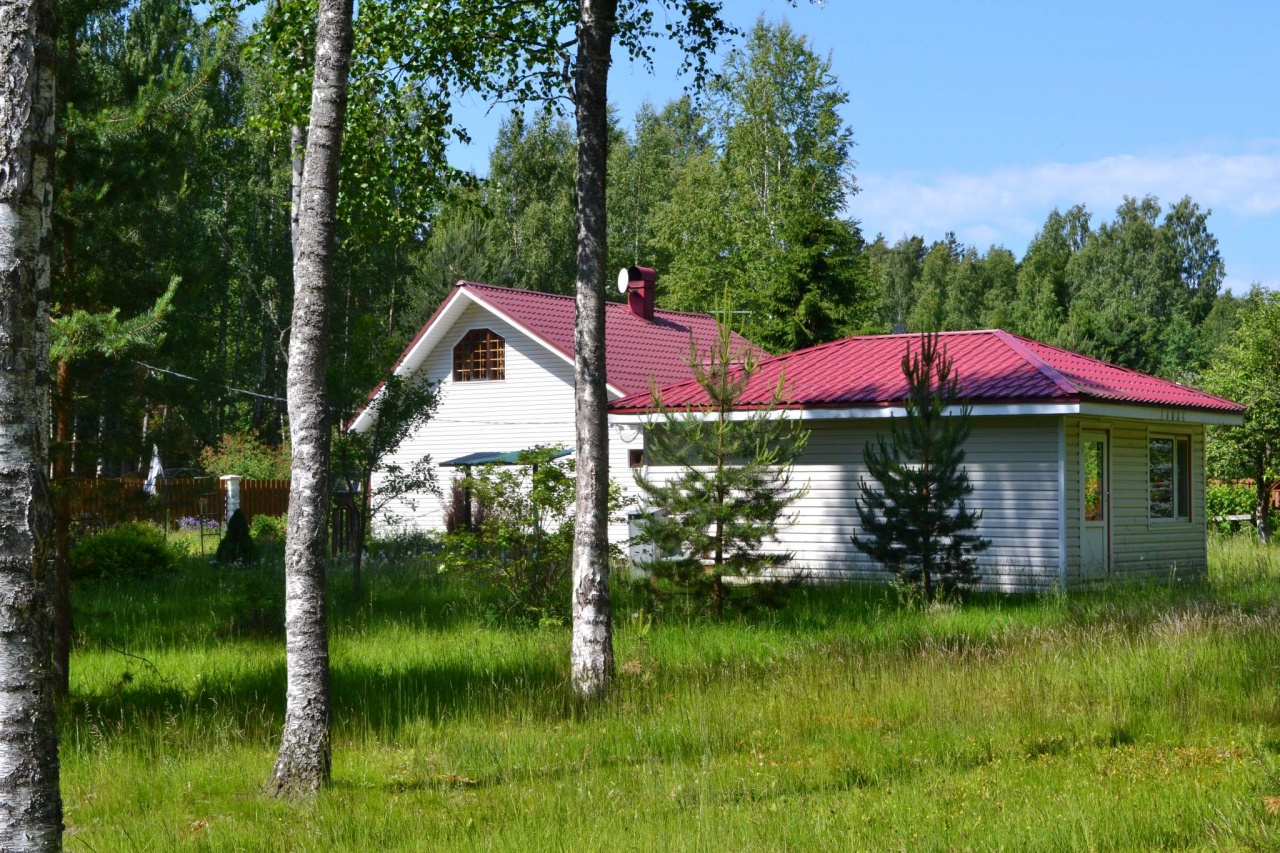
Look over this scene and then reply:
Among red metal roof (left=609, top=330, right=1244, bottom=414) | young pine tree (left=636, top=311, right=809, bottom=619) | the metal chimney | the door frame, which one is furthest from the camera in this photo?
the metal chimney

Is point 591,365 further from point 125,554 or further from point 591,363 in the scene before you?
point 125,554

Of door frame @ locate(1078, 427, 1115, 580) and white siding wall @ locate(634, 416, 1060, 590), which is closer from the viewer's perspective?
white siding wall @ locate(634, 416, 1060, 590)

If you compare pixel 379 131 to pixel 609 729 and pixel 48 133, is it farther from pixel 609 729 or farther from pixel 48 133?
pixel 48 133

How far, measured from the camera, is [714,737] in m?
8.09

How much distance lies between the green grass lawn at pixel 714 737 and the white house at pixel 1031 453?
14.3 feet

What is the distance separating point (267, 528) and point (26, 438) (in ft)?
83.7

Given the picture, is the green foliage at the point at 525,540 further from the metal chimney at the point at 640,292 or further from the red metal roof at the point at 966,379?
the metal chimney at the point at 640,292

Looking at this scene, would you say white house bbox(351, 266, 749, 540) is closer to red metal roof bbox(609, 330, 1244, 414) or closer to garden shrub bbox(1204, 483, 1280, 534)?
red metal roof bbox(609, 330, 1244, 414)

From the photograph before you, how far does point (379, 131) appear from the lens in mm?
13727

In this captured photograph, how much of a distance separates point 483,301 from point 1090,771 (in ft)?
→ 71.8

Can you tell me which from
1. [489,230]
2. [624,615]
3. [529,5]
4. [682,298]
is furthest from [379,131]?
[489,230]

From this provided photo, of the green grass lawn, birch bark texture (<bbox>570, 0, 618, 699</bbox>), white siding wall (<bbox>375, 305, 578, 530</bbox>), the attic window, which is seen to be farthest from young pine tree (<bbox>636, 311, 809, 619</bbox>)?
the attic window

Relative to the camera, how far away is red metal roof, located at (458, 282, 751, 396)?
88.2 ft

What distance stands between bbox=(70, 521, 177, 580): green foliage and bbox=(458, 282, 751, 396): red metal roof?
9.74 m
